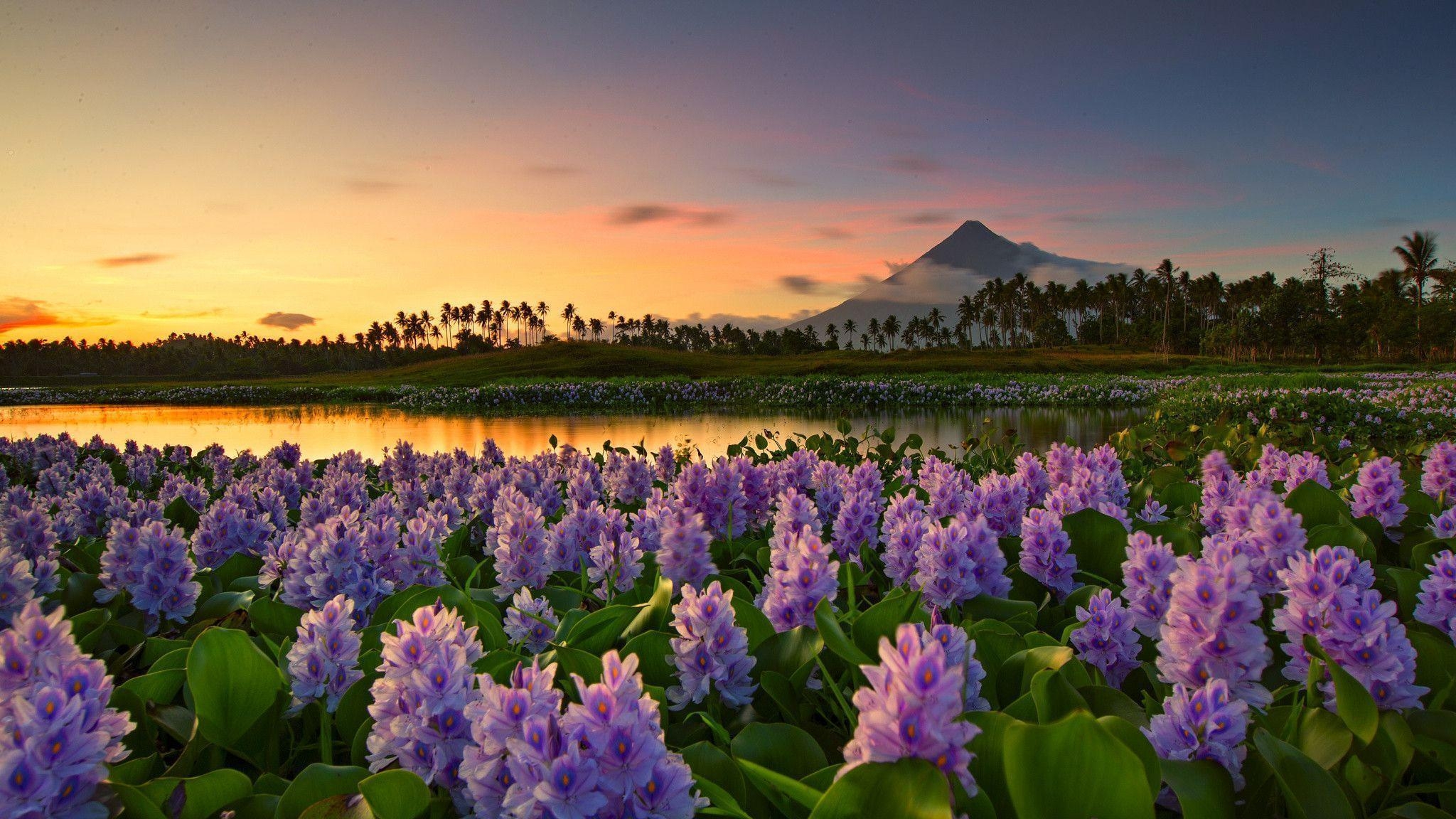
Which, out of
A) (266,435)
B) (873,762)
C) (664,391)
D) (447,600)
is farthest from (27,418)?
(873,762)

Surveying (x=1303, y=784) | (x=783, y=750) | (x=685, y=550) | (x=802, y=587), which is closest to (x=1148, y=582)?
(x=1303, y=784)

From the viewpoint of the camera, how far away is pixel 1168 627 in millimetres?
1537

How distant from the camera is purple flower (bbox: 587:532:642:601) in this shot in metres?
2.33

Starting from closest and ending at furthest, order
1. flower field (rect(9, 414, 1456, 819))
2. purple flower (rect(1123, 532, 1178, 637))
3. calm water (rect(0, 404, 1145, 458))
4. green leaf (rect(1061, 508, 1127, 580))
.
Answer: flower field (rect(9, 414, 1456, 819)), purple flower (rect(1123, 532, 1178, 637)), green leaf (rect(1061, 508, 1127, 580)), calm water (rect(0, 404, 1145, 458))

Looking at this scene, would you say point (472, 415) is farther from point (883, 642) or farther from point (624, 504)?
point (883, 642)

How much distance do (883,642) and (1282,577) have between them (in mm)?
1298

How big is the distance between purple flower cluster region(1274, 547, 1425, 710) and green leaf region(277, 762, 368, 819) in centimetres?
181

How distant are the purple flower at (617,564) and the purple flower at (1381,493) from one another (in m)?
2.77

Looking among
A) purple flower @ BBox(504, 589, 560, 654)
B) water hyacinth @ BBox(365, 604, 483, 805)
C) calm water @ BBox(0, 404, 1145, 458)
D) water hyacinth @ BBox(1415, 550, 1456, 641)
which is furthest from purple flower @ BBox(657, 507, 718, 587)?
calm water @ BBox(0, 404, 1145, 458)

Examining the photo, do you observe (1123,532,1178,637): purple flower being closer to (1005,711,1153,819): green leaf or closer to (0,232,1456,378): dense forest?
(1005,711,1153,819): green leaf

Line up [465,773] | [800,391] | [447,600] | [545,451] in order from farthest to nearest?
[800,391] → [545,451] → [447,600] → [465,773]

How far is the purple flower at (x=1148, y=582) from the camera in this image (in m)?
1.83

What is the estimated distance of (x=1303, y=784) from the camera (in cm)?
117

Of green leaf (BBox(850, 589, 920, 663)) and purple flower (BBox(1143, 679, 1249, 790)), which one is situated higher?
green leaf (BBox(850, 589, 920, 663))
